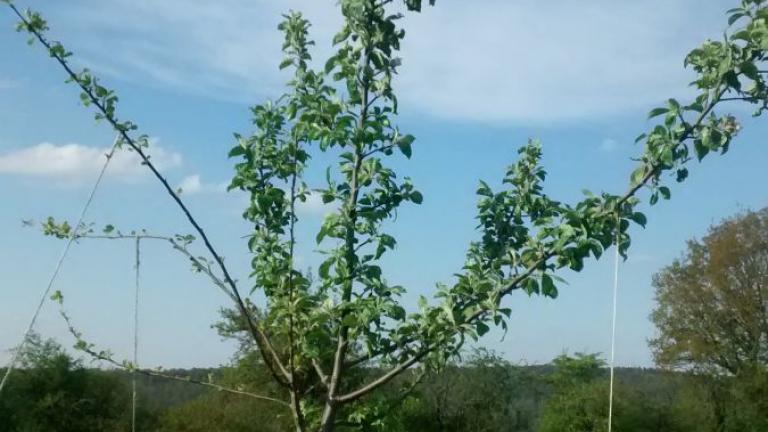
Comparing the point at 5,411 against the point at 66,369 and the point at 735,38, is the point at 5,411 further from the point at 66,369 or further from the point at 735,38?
the point at 735,38

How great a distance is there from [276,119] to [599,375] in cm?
3385

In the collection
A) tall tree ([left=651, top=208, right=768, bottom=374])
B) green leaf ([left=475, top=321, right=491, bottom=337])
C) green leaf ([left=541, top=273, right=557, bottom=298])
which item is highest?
tall tree ([left=651, top=208, right=768, bottom=374])

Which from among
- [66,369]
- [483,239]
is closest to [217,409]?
[66,369]

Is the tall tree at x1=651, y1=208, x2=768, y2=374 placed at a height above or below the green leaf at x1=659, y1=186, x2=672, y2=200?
above

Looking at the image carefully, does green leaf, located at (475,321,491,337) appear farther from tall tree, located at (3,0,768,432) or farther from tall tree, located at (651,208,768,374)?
tall tree, located at (651,208,768,374)

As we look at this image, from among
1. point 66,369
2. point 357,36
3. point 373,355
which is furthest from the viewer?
point 66,369

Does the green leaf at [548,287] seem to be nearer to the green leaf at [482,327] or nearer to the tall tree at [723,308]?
the green leaf at [482,327]

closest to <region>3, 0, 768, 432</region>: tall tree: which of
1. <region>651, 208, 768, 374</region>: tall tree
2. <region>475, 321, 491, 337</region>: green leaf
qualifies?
<region>475, 321, 491, 337</region>: green leaf

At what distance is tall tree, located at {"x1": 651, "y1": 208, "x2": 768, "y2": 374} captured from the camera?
34.0 meters

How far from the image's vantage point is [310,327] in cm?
349

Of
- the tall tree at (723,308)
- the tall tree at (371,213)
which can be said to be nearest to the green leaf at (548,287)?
the tall tree at (371,213)

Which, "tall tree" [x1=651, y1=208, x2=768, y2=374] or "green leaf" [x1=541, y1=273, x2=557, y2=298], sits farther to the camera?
"tall tree" [x1=651, y1=208, x2=768, y2=374]

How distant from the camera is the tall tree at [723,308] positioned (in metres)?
34.0

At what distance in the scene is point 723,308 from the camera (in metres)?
34.4
